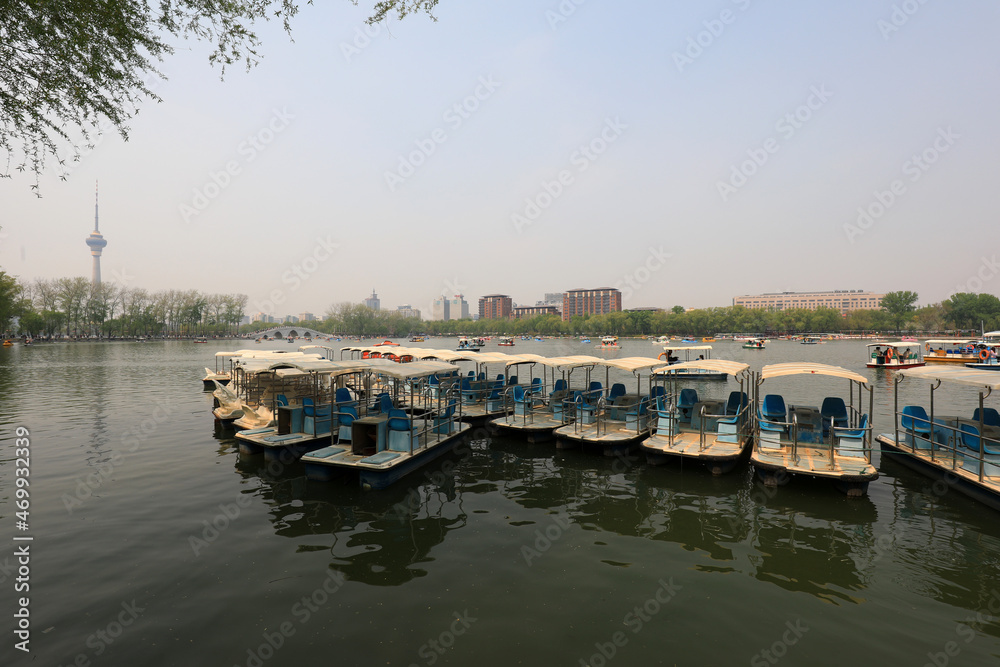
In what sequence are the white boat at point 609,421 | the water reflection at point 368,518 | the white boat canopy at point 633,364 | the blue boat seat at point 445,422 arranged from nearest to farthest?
the water reflection at point 368,518, the white boat at point 609,421, the blue boat seat at point 445,422, the white boat canopy at point 633,364

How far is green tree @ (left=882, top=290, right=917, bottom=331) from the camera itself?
493 ft

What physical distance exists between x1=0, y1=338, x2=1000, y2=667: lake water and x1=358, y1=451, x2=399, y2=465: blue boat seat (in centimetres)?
94

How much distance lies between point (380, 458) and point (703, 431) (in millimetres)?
10977

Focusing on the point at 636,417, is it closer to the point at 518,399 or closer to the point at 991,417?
the point at 518,399

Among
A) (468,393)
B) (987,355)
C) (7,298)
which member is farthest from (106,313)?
(987,355)

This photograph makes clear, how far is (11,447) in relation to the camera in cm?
1833

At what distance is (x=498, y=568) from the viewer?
9102 mm

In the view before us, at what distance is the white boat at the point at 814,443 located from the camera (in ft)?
40.7

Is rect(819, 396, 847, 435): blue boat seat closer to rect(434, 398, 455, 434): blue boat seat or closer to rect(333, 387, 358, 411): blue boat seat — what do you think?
rect(434, 398, 455, 434): blue boat seat

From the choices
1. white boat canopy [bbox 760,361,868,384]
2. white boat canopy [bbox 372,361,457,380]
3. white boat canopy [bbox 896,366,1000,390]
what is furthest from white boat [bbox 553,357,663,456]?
white boat canopy [bbox 896,366,1000,390]

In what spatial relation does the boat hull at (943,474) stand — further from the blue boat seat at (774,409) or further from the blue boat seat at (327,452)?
the blue boat seat at (327,452)

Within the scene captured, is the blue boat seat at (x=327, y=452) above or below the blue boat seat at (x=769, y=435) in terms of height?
below

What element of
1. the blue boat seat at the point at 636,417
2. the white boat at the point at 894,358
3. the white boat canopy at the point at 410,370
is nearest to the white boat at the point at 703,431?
the blue boat seat at the point at 636,417

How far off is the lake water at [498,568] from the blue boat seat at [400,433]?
116cm
